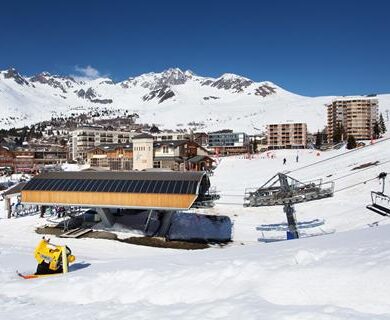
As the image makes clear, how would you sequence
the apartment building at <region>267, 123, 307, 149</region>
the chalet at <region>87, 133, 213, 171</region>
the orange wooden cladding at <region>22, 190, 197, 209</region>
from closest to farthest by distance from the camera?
the orange wooden cladding at <region>22, 190, 197, 209</region> → the chalet at <region>87, 133, 213, 171</region> → the apartment building at <region>267, 123, 307, 149</region>

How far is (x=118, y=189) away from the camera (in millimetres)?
35125

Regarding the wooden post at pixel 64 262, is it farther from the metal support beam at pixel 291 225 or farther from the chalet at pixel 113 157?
the chalet at pixel 113 157

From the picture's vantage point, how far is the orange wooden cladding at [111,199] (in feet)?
107

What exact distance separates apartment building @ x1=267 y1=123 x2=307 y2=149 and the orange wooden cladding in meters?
163

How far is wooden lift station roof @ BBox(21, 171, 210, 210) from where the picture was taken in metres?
33.1

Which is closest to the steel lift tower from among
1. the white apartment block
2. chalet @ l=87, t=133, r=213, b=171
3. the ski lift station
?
the ski lift station

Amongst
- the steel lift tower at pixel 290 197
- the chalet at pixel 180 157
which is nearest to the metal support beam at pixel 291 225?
the steel lift tower at pixel 290 197

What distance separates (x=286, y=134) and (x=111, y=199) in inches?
6538

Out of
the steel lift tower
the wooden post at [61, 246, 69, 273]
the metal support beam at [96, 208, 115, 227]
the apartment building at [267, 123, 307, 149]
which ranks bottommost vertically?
the metal support beam at [96, 208, 115, 227]

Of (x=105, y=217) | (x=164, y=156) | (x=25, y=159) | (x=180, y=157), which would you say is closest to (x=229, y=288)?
(x=105, y=217)

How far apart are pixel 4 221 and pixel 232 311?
3609 centimetres

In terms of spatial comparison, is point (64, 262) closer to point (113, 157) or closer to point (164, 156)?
point (164, 156)

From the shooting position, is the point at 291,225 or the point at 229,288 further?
the point at 291,225

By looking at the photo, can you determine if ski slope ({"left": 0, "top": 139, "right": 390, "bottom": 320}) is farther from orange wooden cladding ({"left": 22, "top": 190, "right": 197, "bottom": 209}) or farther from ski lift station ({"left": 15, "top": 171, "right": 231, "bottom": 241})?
ski lift station ({"left": 15, "top": 171, "right": 231, "bottom": 241})
